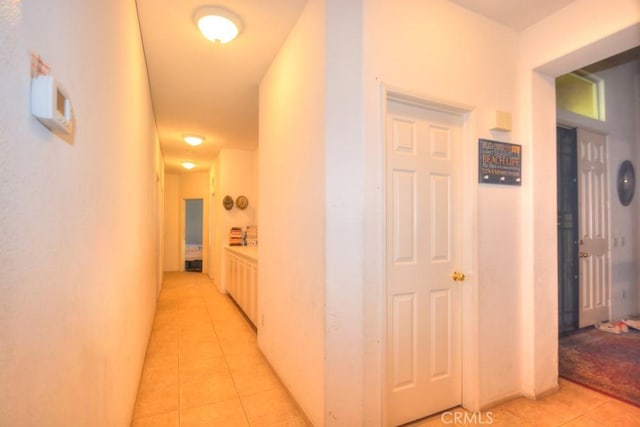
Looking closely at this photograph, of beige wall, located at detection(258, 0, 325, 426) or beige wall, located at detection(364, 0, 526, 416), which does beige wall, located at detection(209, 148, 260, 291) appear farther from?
beige wall, located at detection(364, 0, 526, 416)

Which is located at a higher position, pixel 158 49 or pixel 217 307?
pixel 158 49

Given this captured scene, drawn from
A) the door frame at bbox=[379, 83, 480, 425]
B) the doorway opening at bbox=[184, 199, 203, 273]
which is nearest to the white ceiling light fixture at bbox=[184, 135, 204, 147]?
the doorway opening at bbox=[184, 199, 203, 273]

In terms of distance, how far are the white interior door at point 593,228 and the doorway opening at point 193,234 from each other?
26.0ft

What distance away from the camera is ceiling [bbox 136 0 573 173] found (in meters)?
2.00

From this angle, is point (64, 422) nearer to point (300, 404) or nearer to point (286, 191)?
point (300, 404)

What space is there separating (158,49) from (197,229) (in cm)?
688

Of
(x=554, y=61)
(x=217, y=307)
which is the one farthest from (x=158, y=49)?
(x=217, y=307)

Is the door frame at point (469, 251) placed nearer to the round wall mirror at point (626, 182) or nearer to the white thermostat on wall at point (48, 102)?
the white thermostat on wall at point (48, 102)

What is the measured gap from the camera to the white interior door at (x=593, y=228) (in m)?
3.43

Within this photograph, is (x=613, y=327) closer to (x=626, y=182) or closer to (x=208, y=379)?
(x=626, y=182)

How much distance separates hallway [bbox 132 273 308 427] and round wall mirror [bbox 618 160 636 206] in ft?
15.6

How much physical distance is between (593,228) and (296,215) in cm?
374

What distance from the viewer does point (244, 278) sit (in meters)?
3.96

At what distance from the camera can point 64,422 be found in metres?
0.82
